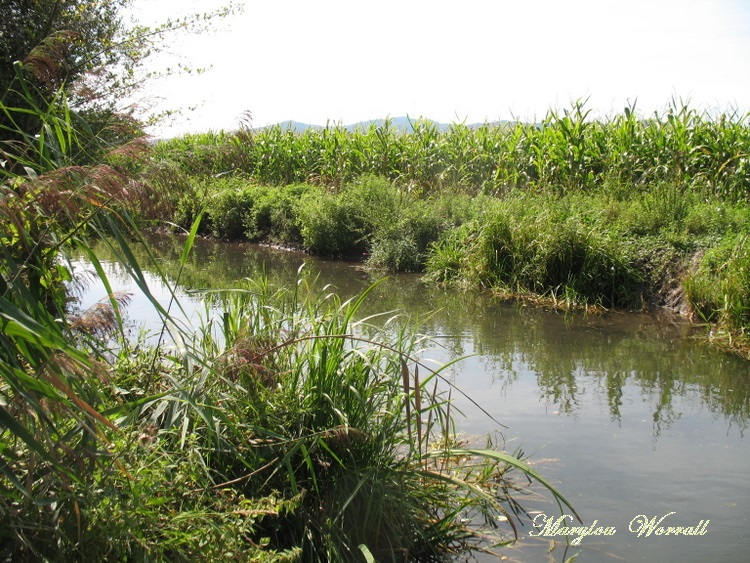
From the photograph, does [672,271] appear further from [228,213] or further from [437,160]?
[228,213]

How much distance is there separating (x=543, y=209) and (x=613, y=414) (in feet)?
18.0

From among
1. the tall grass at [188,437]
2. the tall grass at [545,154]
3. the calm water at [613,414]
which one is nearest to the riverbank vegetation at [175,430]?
the tall grass at [188,437]

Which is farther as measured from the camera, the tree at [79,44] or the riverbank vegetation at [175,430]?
the tree at [79,44]

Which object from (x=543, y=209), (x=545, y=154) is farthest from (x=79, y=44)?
(x=545, y=154)

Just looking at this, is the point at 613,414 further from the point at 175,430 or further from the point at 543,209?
the point at 543,209

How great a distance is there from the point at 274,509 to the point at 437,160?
13170 millimetres

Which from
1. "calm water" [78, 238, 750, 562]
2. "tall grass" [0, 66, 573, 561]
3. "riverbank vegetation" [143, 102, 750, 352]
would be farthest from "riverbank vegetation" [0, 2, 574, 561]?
"riverbank vegetation" [143, 102, 750, 352]

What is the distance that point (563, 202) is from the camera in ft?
36.1

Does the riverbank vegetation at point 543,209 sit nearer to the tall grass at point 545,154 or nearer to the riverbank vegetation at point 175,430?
the tall grass at point 545,154

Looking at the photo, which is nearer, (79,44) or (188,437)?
(188,437)

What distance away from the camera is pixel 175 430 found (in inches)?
114

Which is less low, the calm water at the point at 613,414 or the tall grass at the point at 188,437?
the tall grass at the point at 188,437

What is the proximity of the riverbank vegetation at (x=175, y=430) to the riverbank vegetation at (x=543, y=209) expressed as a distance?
4.67 meters

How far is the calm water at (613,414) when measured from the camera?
3875 mm
